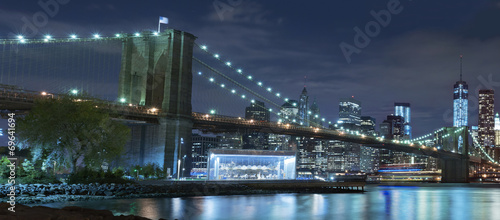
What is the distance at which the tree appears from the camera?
4334 centimetres

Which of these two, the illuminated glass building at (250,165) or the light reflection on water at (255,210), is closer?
the light reflection on water at (255,210)

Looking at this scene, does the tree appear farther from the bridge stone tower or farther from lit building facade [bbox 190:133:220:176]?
lit building facade [bbox 190:133:220:176]

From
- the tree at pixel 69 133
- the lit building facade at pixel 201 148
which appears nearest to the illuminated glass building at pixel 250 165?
the tree at pixel 69 133

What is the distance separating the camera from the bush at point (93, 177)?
45531 millimetres

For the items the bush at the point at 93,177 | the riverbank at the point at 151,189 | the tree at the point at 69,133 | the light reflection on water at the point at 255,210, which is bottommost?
the light reflection on water at the point at 255,210

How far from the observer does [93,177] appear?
4712 cm

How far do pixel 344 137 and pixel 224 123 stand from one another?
33146 mm

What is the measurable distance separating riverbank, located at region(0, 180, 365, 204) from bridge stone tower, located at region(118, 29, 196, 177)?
25.0 ft

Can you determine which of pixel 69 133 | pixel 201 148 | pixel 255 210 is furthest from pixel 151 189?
pixel 201 148

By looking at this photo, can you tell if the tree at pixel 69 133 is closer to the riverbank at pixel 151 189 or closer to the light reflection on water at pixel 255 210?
the riverbank at pixel 151 189

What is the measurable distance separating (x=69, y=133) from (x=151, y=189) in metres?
9.78

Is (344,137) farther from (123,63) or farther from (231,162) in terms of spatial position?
(123,63)

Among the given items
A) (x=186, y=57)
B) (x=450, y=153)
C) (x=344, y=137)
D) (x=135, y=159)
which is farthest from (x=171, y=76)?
(x=450, y=153)

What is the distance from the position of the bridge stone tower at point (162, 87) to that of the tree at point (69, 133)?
14.1 meters
